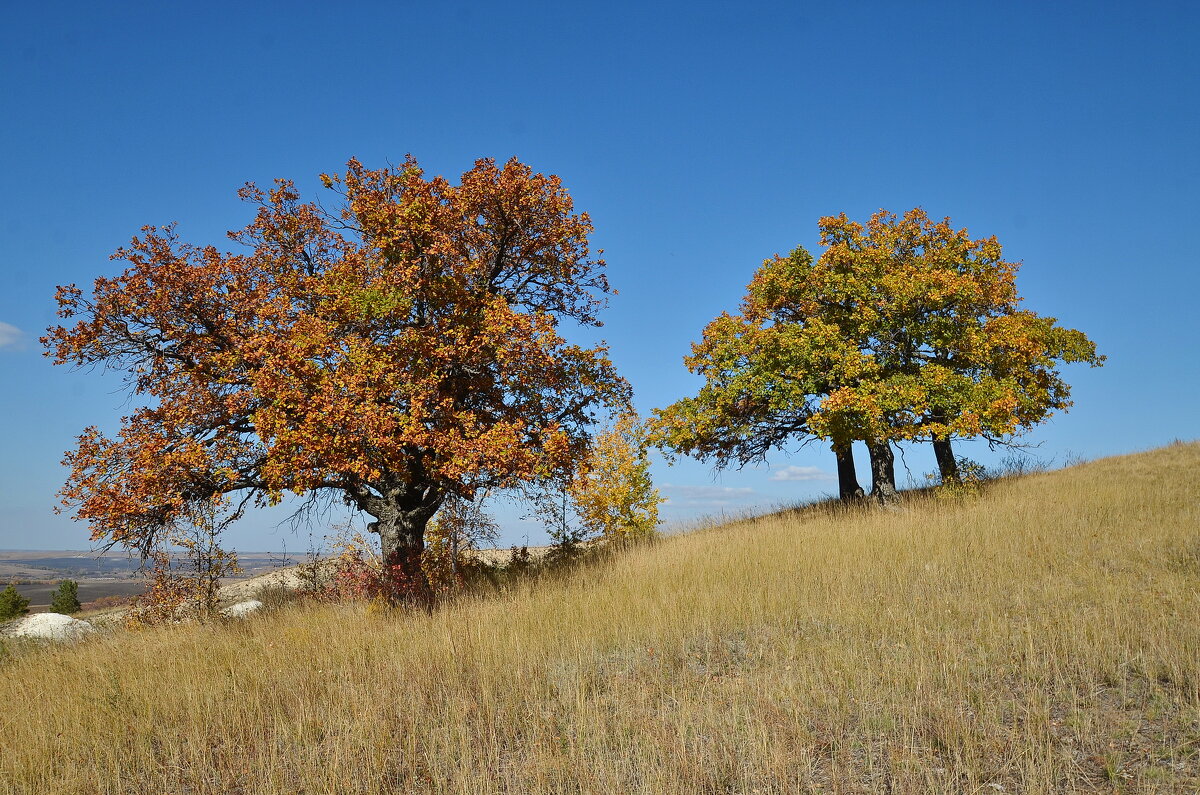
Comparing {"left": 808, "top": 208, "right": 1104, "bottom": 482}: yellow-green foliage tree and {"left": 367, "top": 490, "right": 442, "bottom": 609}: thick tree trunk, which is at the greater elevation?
{"left": 808, "top": 208, "right": 1104, "bottom": 482}: yellow-green foliage tree

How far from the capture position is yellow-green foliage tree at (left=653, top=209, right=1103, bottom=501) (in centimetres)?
1958

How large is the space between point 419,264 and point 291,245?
4901 millimetres

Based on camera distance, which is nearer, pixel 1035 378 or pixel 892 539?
pixel 892 539

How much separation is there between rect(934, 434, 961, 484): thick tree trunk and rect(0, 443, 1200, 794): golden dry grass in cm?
961

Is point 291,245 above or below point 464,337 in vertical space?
above

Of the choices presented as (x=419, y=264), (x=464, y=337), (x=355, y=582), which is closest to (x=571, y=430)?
(x=464, y=337)

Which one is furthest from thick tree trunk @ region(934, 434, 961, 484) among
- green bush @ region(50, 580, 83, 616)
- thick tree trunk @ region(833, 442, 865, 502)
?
green bush @ region(50, 580, 83, 616)

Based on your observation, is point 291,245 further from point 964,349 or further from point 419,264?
point 964,349

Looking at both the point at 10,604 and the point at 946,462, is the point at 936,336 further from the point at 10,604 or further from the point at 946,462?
the point at 10,604

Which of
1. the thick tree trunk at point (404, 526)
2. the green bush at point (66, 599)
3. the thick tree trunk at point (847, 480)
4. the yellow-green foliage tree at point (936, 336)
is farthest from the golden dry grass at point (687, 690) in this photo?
the green bush at point (66, 599)

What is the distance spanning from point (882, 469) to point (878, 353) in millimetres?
3939

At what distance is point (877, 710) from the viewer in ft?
21.1

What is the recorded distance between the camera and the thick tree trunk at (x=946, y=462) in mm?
22625

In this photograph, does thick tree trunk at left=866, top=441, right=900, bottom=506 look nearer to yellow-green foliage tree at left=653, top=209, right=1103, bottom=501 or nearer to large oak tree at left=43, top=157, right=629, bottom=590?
yellow-green foliage tree at left=653, top=209, right=1103, bottom=501
